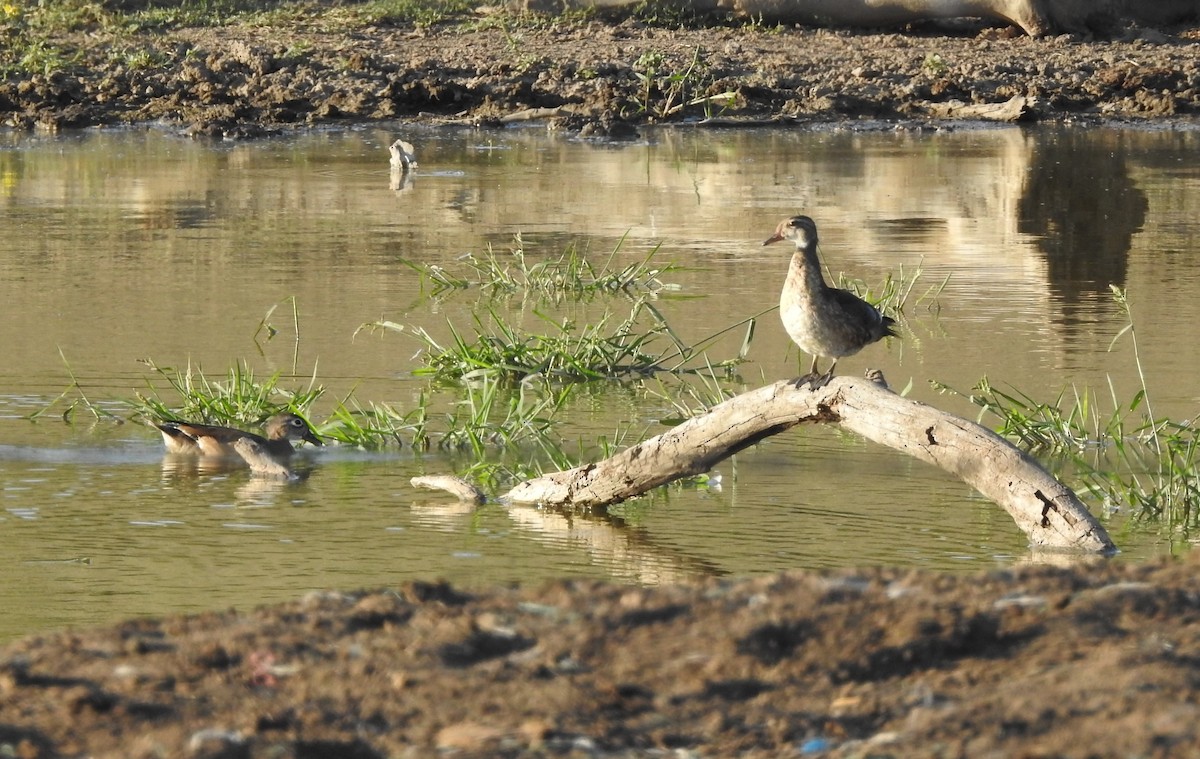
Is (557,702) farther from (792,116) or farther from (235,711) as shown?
(792,116)

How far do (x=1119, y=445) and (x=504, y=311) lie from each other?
4911 mm

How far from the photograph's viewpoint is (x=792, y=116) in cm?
2233

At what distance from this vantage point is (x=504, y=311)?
11445mm

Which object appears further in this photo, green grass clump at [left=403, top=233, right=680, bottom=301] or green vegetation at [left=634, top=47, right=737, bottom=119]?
green vegetation at [left=634, top=47, right=737, bottom=119]

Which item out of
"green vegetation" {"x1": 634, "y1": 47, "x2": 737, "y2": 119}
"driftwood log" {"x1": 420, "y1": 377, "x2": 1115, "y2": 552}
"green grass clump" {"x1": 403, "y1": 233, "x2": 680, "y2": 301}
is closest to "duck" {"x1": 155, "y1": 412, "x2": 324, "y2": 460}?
"driftwood log" {"x1": 420, "y1": 377, "x2": 1115, "y2": 552}

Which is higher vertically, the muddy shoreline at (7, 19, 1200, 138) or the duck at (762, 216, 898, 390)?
the muddy shoreline at (7, 19, 1200, 138)

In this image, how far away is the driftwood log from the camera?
20.5 ft

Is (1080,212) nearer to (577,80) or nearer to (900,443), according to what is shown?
(577,80)

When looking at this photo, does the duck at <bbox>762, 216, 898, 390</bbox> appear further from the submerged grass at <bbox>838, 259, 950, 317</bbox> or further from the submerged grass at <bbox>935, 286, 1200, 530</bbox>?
the submerged grass at <bbox>838, 259, 950, 317</bbox>

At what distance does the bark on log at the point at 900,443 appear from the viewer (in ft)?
20.5

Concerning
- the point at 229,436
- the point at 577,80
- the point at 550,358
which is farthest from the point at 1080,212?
the point at 229,436

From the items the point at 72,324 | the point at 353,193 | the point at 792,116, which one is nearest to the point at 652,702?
the point at 72,324

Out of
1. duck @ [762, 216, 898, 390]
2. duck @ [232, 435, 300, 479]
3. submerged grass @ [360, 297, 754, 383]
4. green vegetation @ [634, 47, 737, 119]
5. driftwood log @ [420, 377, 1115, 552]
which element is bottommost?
duck @ [232, 435, 300, 479]

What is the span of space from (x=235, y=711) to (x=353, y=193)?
518 inches
